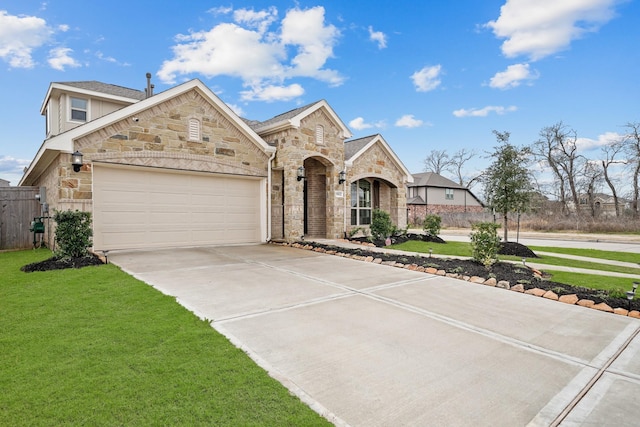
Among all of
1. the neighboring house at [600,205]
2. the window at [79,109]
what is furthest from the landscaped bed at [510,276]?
the neighboring house at [600,205]

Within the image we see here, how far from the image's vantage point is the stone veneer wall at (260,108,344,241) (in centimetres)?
1198

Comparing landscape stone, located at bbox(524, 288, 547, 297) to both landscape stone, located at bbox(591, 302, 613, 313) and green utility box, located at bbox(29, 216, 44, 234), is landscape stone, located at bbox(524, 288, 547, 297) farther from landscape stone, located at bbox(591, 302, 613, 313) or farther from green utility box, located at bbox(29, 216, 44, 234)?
green utility box, located at bbox(29, 216, 44, 234)

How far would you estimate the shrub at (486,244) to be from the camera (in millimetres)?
7750

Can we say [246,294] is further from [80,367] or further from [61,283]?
[61,283]

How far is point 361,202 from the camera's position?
1567 centimetres

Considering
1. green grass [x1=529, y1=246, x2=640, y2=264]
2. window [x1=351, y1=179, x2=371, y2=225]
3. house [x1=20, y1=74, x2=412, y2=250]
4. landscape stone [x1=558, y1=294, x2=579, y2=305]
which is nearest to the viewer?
landscape stone [x1=558, y1=294, x2=579, y2=305]

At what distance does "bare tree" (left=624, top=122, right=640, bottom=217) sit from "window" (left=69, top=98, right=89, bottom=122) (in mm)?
34878

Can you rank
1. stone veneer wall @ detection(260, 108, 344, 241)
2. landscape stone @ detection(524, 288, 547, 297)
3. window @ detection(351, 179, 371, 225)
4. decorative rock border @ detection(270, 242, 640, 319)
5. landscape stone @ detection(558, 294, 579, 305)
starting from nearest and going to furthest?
decorative rock border @ detection(270, 242, 640, 319) → landscape stone @ detection(558, 294, 579, 305) → landscape stone @ detection(524, 288, 547, 297) → stone veneer wall @ detection(260, 108, 344, 241) → window @ detection(351, 179, 371, 225)

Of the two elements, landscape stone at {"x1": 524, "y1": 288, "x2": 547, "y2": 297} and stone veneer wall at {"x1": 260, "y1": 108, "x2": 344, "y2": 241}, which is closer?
landscape stone at {"x1": 524, "y1": 288, "x2": 547, "y2": 297}

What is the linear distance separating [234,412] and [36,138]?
21949 mm

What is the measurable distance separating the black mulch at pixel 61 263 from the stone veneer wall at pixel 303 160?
5972 mm

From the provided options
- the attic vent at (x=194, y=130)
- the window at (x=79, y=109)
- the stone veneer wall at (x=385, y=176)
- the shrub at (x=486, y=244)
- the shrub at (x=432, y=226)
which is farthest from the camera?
the shrub at (x=432, y=226)

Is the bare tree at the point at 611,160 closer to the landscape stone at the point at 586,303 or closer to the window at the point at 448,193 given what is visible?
the window at the point at 448,193

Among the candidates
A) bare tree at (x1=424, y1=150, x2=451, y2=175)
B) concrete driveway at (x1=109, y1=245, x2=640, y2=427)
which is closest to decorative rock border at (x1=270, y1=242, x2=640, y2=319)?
concrete driveway at (x1=109, y1=245, x2=640, y2=427)
